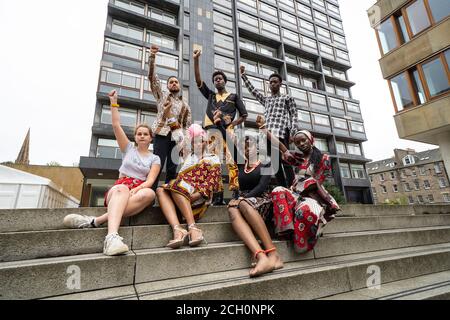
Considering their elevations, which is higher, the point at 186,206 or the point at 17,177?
the point at 17,177

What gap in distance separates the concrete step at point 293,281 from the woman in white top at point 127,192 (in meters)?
0.44

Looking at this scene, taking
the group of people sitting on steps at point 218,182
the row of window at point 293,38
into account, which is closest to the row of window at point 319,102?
the row of window at point 293,38

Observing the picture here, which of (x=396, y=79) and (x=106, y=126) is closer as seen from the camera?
(x=396, y=79)

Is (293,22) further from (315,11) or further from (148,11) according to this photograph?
(148,11)

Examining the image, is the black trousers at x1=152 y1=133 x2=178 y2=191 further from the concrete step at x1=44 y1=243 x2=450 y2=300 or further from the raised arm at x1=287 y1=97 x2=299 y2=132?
the raised arm at x1=287 y1=97 x2=299 y2=132

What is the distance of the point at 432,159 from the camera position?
120ft

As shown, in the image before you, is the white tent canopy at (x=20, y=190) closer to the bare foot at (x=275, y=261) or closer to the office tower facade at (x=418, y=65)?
the bare foot at (x=275, y=261)

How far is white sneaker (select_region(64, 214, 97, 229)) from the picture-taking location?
206 centimetres

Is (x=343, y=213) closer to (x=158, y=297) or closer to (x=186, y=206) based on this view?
(x=186, y=206)

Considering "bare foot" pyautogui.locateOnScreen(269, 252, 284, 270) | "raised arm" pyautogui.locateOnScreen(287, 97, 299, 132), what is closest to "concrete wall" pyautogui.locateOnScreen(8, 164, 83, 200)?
"raised arm" pyautogui.locateOnScreen(287, 97, 299, 132)

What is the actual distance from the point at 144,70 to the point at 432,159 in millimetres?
46671

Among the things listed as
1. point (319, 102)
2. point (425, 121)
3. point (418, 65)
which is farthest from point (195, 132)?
point (319, 102)
